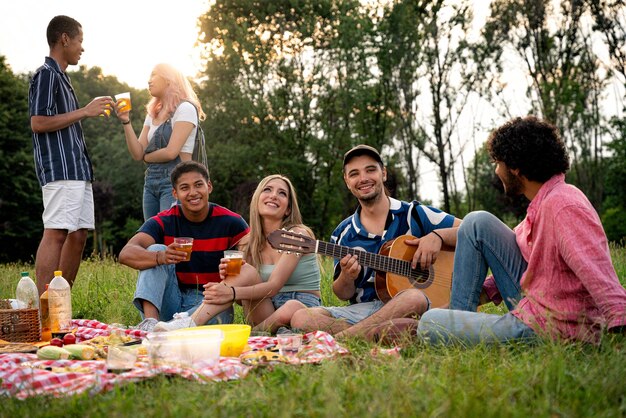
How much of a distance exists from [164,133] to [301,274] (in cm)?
192

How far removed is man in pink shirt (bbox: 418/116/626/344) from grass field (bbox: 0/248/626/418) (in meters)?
0.13

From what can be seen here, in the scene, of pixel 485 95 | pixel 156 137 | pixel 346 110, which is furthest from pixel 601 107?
pixel 156 137

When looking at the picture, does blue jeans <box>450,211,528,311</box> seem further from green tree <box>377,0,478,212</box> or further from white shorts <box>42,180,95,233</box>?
green tree <box>377,0,478,212</box>

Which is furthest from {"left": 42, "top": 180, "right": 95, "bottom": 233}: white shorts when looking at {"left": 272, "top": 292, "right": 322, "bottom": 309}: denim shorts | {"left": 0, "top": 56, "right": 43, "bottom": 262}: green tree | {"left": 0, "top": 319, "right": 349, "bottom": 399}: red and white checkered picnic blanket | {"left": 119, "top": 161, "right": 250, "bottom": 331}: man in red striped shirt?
{"left": 0, "top": 56, "right": 43, "bottom": 262}: green tree

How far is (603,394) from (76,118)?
466cm

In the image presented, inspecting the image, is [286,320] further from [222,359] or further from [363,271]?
[222,359]

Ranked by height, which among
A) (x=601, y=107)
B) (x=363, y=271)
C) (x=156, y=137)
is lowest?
(x=363, y=271)

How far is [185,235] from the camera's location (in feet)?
17.2

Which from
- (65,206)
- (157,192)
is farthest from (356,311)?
(65,206)

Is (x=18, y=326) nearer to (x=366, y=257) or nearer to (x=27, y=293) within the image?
(x=27, y=293)

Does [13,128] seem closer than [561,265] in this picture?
No

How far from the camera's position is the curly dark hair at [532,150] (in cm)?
347

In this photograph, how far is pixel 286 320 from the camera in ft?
15.6

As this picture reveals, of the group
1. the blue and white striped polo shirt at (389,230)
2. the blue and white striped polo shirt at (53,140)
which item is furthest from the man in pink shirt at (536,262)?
the blue and white striped polo shirt at (53,140)
